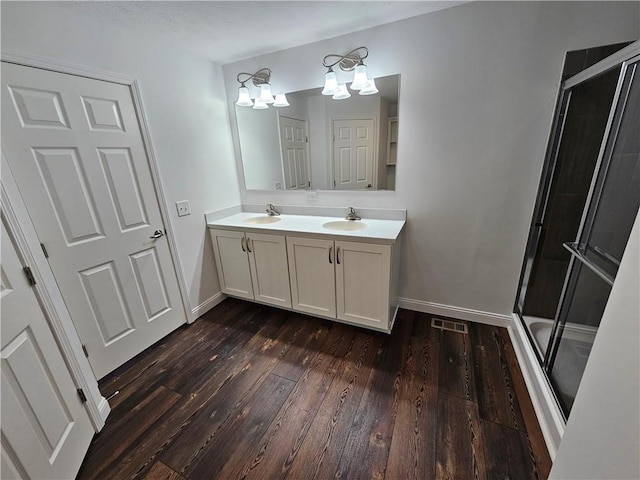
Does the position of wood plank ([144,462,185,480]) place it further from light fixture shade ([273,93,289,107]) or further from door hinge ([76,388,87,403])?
light fixture shade ([273,93,289,107])

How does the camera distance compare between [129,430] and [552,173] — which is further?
[552,173]

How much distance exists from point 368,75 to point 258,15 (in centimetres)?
84

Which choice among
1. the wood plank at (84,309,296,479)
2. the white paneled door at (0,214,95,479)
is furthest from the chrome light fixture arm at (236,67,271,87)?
the wood plank at (84,309,296,479)

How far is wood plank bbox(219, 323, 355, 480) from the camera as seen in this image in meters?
1.22

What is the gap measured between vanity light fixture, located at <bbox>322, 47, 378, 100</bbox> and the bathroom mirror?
100 millimetres

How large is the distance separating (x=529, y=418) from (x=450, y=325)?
2.61 ft

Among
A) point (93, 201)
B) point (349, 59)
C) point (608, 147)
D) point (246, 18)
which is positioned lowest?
point (93, 201)

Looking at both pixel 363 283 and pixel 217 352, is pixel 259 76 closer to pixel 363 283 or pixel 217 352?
pixel 363 283

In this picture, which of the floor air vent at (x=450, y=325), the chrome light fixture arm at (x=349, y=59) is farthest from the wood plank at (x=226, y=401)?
the chrome light fixture arm at (x=349, y=59)

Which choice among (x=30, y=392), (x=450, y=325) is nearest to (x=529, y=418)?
(x=450, y=325)

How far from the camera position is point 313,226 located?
2119 millimetres

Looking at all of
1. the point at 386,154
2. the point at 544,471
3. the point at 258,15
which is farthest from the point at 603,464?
the point at 258,15

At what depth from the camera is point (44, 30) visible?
4.34 ft

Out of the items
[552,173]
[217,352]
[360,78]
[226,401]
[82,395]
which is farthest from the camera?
[217,352]
